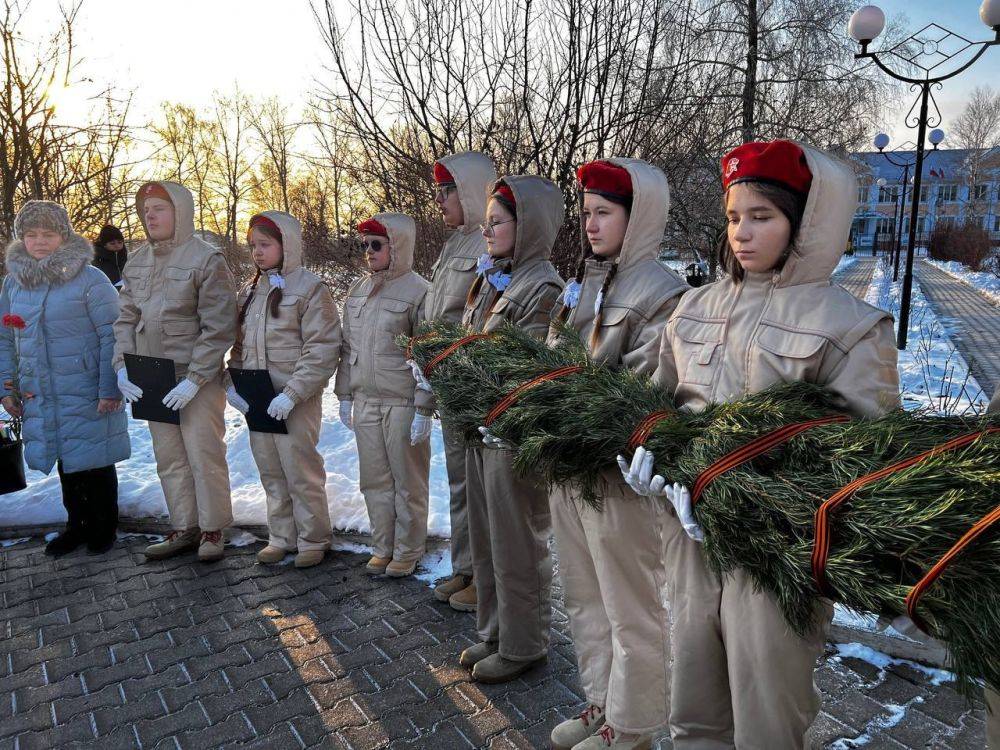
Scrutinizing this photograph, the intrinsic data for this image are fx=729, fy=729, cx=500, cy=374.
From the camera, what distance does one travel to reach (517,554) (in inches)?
123

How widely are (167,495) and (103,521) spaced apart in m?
0.44

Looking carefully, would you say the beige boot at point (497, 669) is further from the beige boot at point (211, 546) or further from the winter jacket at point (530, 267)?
the beige boot at point (211, 546)

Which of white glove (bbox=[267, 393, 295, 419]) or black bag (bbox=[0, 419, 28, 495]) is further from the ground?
white glove (bbox=[267, 393, 295, 419])

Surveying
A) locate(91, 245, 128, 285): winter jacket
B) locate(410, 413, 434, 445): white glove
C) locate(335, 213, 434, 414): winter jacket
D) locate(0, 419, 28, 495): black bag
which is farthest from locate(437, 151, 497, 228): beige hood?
locate(91, 245, 128, 285): winter jacket

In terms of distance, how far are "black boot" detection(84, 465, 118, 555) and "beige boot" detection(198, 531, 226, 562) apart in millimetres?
647

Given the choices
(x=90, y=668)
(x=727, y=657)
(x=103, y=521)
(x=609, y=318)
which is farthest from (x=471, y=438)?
(x=103, y=521)

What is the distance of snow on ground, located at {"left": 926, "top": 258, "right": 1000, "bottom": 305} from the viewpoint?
2120cm

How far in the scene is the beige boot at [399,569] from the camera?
4246 millimetres

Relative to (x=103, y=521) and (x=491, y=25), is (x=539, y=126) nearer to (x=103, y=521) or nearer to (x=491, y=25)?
(x=491, y=25)

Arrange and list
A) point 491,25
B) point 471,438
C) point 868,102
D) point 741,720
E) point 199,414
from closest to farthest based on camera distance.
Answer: point 741,720 < point 471,438 < point 199,414 < point 491,25 < point 868,102

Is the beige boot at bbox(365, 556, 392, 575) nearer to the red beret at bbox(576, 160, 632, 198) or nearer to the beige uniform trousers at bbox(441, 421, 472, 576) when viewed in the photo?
the beige uniform trousers at bbox(441, 421, 472, 576)

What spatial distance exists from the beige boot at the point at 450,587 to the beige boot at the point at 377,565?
0.48 meters

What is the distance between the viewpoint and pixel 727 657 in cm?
199

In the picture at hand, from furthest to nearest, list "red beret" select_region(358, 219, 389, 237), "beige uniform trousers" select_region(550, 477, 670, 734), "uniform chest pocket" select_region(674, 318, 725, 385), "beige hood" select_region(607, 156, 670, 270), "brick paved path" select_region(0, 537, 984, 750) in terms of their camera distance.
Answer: "red beret" select_region(358, 219, 389, 237) → "brick paved path" select_region(0, 537, 984, 750) → "beige hood" select_region(607, 156, 670, 270) → "beige uniform trousers" select_region(550, 477, 670, 734) → "uniform chest pocket" select_region(674, 318, 725, 385)
